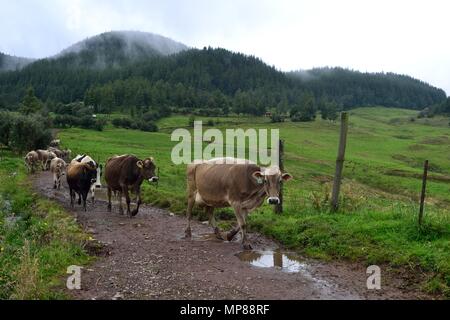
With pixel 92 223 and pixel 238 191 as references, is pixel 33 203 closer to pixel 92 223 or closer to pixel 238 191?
pixel 92 223

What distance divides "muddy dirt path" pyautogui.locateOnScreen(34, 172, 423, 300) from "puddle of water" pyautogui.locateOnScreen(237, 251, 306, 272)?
168 mm

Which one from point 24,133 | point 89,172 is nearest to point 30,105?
point 24,133

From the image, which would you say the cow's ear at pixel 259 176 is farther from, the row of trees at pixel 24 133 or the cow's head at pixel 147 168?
the row of trees at pixel 24 133

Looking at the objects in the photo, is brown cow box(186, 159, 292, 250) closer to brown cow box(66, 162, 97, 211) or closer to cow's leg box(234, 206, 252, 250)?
cow's leg box(234, 206, 252, 250)

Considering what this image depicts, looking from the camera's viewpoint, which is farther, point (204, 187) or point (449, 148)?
point (449, 148)

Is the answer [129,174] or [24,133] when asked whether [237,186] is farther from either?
[24,133]

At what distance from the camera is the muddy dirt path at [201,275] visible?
364 inches

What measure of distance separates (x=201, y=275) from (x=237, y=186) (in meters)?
3.87

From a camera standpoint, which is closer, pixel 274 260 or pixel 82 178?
pixel 274 260

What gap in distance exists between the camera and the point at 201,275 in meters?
10.5

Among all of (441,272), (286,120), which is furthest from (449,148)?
(441,272)

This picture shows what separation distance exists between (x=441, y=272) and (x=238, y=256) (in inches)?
203

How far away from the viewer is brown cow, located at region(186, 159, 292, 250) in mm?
12852

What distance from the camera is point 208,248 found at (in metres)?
13.1
